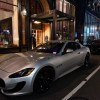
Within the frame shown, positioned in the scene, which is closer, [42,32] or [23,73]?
[23,73]

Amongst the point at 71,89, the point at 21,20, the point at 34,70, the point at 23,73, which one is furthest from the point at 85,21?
the point at 23,73

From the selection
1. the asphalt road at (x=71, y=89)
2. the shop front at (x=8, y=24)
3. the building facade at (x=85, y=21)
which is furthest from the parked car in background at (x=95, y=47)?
the building facade at (x=85, y=21)

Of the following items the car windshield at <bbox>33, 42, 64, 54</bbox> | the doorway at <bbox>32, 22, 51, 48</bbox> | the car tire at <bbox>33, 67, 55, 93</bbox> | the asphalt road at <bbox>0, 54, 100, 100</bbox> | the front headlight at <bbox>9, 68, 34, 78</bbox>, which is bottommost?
the asphalt road at <bbox>0, 54, 100, 100</bbox>

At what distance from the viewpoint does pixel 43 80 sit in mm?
4914

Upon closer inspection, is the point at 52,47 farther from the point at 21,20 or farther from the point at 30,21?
the point at 30,21

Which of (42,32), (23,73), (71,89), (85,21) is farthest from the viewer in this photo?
(85,21)

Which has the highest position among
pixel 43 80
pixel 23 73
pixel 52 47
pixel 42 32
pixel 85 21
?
pixel 85 21

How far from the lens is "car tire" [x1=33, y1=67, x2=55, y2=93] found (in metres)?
4.69

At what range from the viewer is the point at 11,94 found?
14.1 ft

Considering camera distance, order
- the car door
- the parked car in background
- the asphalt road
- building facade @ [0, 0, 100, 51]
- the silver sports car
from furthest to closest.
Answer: the parked car in background
building facade @ [0, 0, 100, 51]
the car door
the asphalt road
the silver sports car

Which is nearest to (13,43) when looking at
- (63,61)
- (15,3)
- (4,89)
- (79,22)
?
(15,3)

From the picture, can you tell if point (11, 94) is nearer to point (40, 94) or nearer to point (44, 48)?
point (40, 94)

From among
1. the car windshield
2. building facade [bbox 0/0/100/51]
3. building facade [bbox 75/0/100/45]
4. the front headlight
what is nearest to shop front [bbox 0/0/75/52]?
building facade [bbox 0/0/100/51]

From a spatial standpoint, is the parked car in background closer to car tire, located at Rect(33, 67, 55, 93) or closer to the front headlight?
car tire, located at Rect(33, 67, 55, 93)
